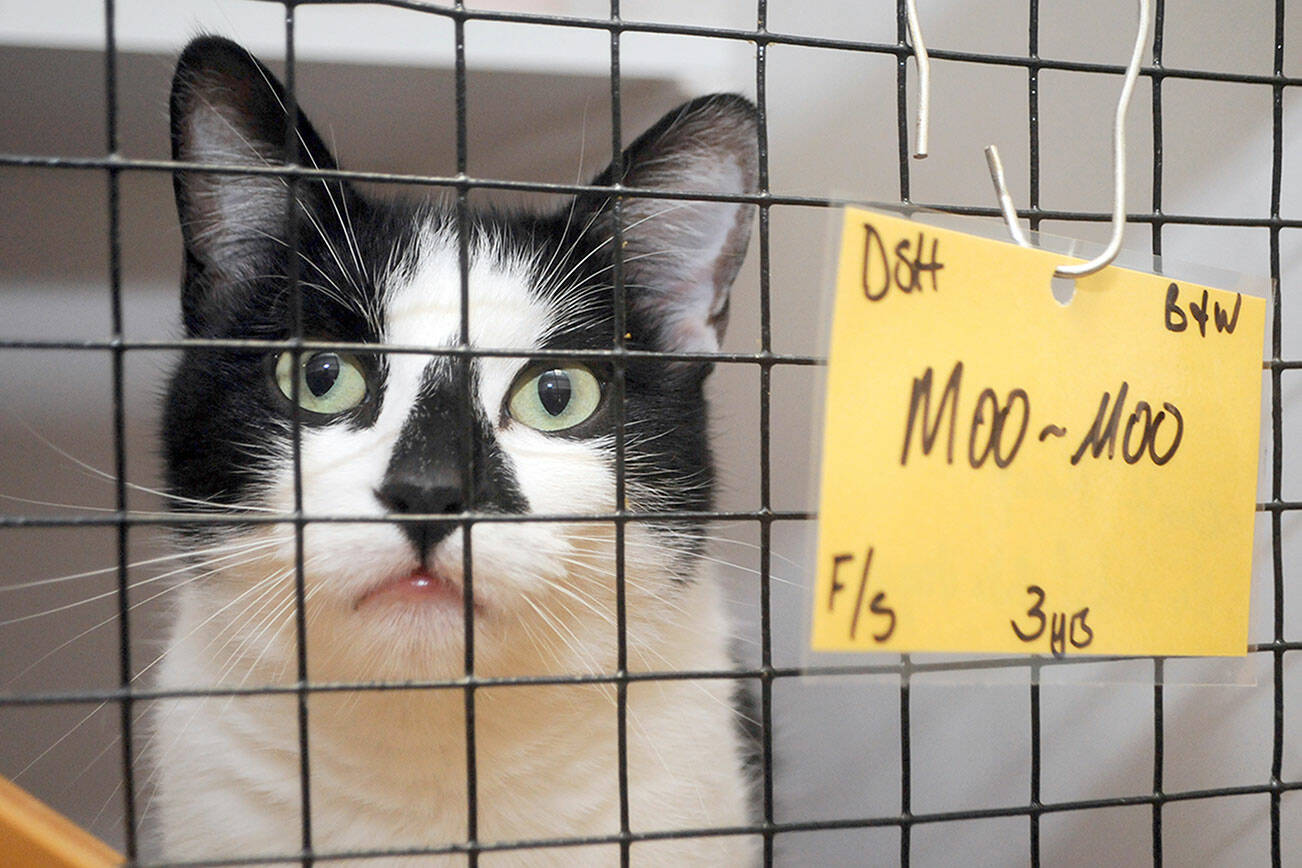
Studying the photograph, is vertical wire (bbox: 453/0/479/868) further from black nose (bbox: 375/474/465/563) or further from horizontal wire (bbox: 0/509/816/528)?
black nose (bbox: 375/474/465/563)

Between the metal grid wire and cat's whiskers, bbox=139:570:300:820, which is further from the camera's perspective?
cat's whiskers, bbox=139:570:300:820

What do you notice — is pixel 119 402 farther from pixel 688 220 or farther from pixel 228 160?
pixel 688 220

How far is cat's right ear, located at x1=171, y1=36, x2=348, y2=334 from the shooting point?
798 mm

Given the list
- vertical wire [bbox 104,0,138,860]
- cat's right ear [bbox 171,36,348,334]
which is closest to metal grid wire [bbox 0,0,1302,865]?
vertical wire [bbox 104,0,138,860]

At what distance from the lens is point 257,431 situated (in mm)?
880

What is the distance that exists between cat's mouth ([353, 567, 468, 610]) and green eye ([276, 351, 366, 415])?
0.18 meters

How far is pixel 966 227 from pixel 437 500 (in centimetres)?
37

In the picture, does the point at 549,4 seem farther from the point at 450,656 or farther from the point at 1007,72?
the point at 450,656

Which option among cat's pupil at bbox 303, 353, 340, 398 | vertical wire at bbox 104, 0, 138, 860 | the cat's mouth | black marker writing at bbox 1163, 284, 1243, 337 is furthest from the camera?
cat's pupil at bbox 303, 353, 340, 398

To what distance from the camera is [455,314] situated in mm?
890

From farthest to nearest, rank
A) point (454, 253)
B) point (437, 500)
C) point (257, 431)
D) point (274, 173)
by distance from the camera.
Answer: point (454, 253), point (257, 431), point (437, 500), point (274, 173)

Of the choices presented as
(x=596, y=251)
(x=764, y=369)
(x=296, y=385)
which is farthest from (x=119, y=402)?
(x=596, y=251)

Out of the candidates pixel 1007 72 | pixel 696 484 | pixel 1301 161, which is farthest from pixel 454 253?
pixel 1301 161

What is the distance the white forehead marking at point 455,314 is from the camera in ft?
2.65
